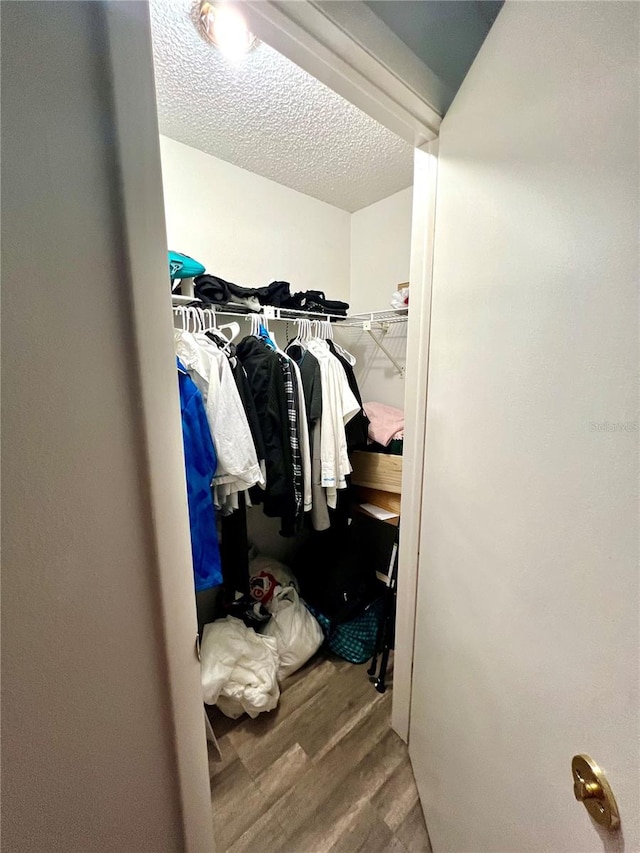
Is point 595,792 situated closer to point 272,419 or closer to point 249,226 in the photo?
point 272,419

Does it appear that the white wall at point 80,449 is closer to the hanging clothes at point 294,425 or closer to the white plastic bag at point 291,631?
the hanging clothes at point 294,425

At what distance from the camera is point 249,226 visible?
169 centimetres

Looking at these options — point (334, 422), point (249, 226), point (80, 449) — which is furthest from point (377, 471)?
point (249, 226)

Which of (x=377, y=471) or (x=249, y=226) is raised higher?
(x=249, y=226)

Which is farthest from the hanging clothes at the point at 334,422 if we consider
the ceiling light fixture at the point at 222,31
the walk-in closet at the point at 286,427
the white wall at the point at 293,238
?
the ceiling light fixture at the point at 222,31

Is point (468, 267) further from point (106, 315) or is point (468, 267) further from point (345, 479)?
point (345, 479)

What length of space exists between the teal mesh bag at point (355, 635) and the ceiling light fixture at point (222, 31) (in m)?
2.30

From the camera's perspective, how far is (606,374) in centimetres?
38

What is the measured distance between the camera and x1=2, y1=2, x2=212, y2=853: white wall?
0.38 m

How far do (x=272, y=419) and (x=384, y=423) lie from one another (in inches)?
25.6

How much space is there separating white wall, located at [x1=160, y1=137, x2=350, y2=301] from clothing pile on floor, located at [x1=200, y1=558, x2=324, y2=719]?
1.69 m

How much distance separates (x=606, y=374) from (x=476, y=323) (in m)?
0.34

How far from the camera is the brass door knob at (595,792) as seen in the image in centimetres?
37

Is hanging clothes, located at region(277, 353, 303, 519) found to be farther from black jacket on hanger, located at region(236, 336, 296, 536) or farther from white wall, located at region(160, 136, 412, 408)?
white wall, located at region(160, 136, 412, 408)
